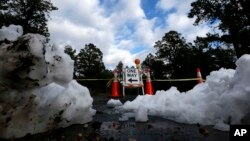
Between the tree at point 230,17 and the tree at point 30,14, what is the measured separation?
73.5 ft

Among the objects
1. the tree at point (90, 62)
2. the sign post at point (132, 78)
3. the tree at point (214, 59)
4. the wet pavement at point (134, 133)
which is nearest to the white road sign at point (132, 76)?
the sign post at point (132, 78)

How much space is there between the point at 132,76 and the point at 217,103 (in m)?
8.19

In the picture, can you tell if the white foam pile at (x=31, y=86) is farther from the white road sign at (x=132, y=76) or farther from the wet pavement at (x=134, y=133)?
the white road sign at (x=132, y=76)

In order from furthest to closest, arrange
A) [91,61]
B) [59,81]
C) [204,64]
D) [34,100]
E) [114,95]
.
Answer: [91,61] < [204,64] < [114,95] < [59,81] < [34,100]

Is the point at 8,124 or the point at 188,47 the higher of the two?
the point at 188,47

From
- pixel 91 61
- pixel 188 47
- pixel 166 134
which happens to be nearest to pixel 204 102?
pixel 166 134

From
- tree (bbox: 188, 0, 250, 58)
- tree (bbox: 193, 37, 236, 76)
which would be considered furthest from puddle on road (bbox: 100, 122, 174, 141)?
tree (bbox: 193, 37, 236, 76)

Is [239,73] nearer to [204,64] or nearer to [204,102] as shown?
[204,102]

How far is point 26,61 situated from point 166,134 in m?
1.78

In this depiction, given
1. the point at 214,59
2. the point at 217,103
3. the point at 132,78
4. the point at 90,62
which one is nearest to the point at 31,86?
the point at 217,103

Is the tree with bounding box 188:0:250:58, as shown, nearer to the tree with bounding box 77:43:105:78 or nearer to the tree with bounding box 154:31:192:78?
the tree with bounding box 154:31:192:78

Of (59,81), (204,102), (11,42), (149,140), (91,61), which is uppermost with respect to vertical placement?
(91,61)

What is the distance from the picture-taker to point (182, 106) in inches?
203

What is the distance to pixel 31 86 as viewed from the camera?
3473mm
